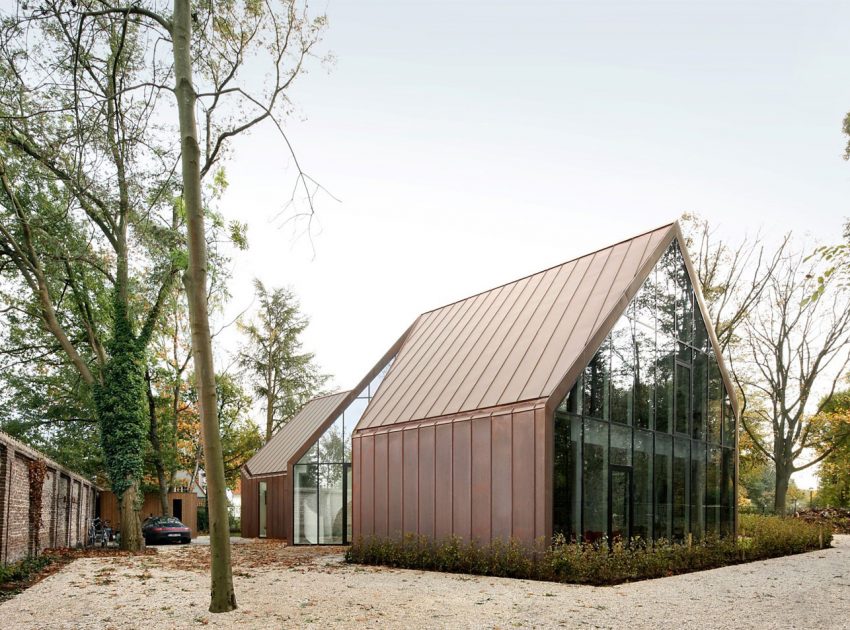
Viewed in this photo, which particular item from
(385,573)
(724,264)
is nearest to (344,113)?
(385,573)

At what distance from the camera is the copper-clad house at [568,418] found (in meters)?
14.7

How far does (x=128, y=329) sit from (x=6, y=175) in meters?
5.88

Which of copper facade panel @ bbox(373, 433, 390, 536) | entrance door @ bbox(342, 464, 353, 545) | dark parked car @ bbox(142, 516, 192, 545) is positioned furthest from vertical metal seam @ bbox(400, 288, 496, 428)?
dark parked car @ bbox(142, 516, 192, 545)

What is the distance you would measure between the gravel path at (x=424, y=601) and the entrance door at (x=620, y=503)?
153cm

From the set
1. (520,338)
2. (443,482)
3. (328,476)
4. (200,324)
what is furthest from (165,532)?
(200,324)

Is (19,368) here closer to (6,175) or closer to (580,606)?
(6,175)

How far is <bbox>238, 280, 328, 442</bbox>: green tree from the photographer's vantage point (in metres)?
44.2

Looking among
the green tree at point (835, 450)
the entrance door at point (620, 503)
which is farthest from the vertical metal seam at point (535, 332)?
the green tree at point (835, 450)

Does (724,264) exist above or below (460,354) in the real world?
above

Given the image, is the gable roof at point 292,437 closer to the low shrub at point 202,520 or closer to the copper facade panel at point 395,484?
the copper facade panel at point 395,484

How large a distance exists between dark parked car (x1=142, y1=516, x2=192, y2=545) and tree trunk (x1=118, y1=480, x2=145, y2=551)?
19.8ft

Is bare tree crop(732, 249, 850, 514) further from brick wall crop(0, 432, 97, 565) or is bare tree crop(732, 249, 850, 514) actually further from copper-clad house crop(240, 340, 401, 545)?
brick wall crop(0, 432, 97, 565)

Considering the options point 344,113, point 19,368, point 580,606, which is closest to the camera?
point 580,606

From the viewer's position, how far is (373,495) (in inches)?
771
